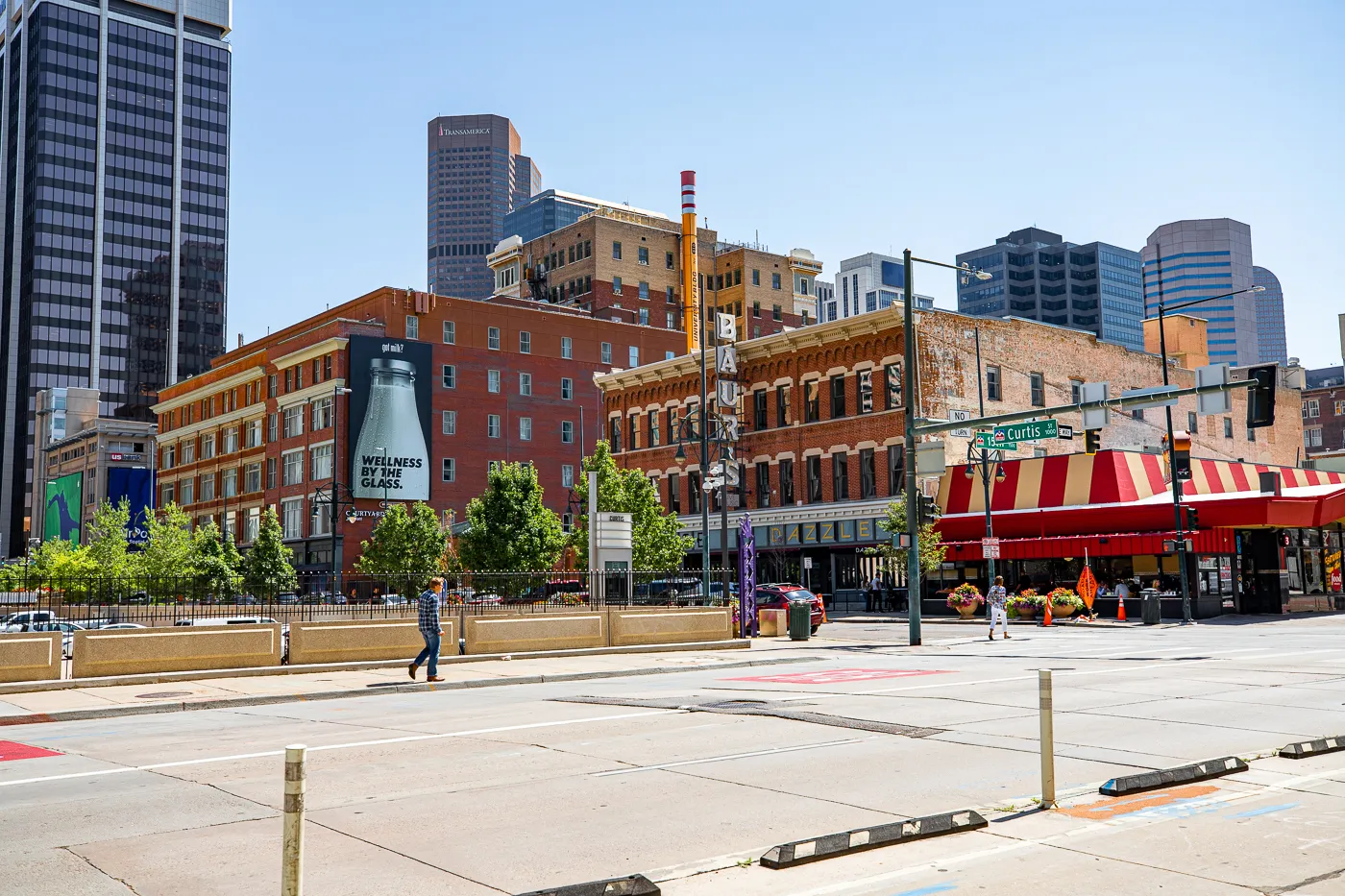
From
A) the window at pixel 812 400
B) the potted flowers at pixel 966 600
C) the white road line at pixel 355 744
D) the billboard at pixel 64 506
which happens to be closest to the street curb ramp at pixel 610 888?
the white road line at pixel 355 744

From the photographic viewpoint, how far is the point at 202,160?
152750mm

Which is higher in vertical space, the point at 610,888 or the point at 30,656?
the point at 30,656

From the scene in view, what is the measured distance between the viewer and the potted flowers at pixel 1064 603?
43.0 metres

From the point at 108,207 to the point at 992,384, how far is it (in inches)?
5001

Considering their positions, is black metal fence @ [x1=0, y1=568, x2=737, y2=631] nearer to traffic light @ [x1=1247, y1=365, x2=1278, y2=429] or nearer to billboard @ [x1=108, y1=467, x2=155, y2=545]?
traffic light @ [x1=1247, y1=365, x2=1278, y2=429]

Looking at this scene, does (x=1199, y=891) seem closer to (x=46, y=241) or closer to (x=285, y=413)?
(x=285, y=413)

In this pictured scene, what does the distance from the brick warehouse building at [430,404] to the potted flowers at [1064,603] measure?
48240mm

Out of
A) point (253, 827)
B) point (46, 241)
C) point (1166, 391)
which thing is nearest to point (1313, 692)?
point (1166, 391)

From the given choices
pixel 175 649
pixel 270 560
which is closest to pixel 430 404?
pixel 270 560

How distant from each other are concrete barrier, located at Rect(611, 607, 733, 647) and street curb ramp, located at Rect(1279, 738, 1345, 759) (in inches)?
721

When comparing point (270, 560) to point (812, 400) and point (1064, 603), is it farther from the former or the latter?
point (1064, 603)

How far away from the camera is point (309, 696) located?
19344 mm

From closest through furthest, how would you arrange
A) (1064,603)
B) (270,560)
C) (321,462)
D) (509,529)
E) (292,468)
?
(1064,603) < (270,560) < (509,529) < (321,462) < (292,468)

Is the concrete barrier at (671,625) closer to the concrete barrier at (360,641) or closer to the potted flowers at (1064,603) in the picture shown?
the concrete barrier at (360,641)
